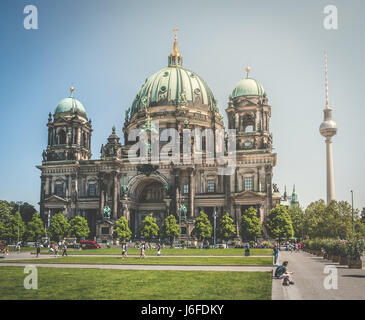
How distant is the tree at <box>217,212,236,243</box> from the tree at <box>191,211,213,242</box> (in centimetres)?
186

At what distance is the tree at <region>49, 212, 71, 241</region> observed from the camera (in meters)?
86.2

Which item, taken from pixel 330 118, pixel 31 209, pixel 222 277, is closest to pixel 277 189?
pixel 330 118

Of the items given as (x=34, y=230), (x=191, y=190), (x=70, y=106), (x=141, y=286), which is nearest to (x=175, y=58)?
(x=70, y=106)

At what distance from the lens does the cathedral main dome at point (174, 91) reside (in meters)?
104


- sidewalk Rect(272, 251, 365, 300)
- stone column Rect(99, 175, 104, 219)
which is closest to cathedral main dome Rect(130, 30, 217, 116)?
stone column Rect(99, 175, 104, 219)

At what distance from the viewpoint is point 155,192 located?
315ft

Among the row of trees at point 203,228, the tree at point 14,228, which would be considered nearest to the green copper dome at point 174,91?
the row of trees at point 203,228

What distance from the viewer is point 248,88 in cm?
9175

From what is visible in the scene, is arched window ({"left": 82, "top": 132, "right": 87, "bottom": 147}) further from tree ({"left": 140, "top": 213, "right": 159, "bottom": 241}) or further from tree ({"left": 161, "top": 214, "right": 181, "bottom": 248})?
tree ({"left": 161, "top": 214, "right": 181, "bottom": 248})

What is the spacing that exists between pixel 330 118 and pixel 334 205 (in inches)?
2479

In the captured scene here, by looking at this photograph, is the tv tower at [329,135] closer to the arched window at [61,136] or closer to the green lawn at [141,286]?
the arched window at [61,136]

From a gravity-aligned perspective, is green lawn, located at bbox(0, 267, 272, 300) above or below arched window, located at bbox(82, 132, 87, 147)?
below
